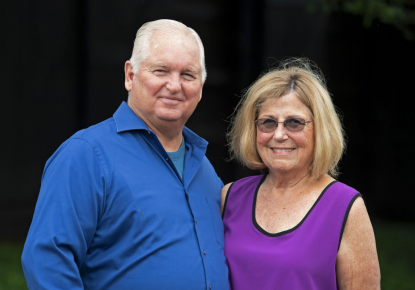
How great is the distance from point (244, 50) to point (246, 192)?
4412 mm

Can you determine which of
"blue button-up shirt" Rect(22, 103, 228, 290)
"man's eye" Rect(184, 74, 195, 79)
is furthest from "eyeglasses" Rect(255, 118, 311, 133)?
"blue button-up shirt" Rect(22, 103, 228, 290)

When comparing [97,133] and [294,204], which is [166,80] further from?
[294,204]

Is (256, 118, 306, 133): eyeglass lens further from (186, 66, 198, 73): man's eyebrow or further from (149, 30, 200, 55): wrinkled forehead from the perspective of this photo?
(149, 30, 200, 55): wrinkled forehead

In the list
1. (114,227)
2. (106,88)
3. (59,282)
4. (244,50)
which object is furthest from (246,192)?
(244,50)

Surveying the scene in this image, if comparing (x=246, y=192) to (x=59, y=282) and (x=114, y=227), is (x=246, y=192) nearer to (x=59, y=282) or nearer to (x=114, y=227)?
(x=114, y=227)

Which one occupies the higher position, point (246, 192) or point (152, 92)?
point (152, 92)

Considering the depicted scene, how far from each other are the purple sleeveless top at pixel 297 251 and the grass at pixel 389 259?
13.1 feet

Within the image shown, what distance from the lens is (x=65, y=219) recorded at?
2166mm

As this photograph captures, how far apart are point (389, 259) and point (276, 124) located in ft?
18.7

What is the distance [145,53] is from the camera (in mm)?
2660

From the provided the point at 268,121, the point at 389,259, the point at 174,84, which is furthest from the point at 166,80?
the point at 389,259

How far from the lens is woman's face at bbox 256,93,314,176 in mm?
2701

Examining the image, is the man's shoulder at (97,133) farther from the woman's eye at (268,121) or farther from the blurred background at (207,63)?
the blurred background at (207,63)

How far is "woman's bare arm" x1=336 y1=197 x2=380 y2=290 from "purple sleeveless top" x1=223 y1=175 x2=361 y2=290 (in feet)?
0.14
